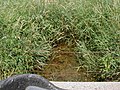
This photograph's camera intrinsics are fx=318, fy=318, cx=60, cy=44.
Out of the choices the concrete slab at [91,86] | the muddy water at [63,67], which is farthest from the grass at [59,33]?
the concrete slab at [91,86]

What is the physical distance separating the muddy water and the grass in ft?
0.24

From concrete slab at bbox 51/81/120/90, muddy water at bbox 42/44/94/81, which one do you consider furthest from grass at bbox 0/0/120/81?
concrete slab at bbox 51/81/120/90

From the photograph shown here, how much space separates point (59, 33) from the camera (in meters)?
3.61

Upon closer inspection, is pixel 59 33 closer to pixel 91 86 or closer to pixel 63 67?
pixel 63 67

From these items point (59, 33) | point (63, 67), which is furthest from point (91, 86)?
point (59, 33)

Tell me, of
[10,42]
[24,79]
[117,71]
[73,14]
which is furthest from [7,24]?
[24,79]

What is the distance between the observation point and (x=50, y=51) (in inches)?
136

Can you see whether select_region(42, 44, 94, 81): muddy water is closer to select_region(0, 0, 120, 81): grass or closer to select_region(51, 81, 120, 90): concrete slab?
select_region(0, 0, 120, 81): grass

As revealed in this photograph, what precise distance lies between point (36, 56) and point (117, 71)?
2.77 feet

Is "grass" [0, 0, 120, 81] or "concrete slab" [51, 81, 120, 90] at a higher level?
"grass" [0, 0, 120, 81]

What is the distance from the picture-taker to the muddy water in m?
3.25

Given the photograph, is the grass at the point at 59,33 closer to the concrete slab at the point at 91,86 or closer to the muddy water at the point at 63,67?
the muddy water at the point at 63,67

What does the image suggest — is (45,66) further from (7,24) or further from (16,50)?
(7,24)

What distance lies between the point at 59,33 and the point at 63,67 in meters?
0.43
